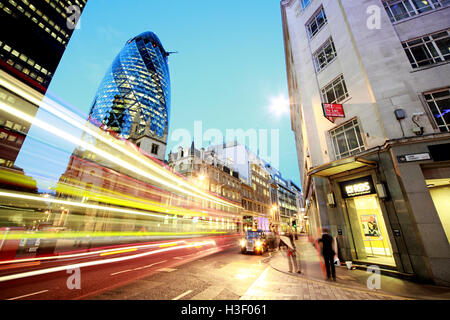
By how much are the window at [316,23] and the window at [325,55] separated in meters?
2.16

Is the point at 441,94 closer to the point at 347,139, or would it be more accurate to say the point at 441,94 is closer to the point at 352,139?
the point at 352,139

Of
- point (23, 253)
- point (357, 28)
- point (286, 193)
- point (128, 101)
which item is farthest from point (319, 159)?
point (128, 101)

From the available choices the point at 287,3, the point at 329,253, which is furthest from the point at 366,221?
the point at 287,3

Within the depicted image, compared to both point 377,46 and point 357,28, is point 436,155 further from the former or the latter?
point 357,28

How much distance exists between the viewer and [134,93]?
9156 centimetres

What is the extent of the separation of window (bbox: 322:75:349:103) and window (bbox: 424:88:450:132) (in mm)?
3911

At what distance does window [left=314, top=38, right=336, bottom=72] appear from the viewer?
45.1ft

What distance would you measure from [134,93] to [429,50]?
10557cm

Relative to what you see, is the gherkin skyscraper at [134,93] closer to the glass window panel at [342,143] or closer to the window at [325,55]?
the window at [325,55]

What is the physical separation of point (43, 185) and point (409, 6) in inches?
996

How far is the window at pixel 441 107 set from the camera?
8516 millimetres

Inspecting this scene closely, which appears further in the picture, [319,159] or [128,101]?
[128,101]

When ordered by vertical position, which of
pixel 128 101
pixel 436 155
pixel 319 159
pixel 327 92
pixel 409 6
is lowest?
pixel 436 155
